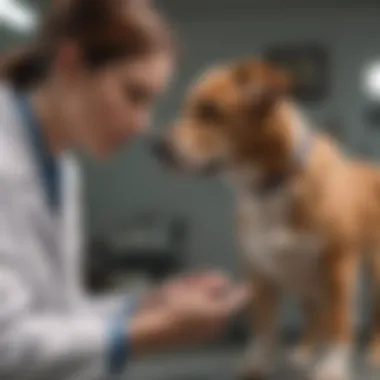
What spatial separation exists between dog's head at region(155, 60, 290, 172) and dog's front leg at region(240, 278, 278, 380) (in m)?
0.12

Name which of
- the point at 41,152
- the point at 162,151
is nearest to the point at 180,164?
the point at 162,151

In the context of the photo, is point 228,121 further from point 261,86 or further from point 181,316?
point 181,316

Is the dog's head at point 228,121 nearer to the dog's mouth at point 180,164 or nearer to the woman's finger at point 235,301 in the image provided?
the dog's mouth at point 180,164

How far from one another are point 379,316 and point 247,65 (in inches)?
10.3

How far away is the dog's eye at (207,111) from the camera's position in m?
0.67

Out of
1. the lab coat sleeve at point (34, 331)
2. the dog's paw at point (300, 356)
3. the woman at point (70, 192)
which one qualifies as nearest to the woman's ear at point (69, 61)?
the woman at point (70, 192)

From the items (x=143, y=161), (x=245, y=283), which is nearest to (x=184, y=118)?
(x=143, y=161)

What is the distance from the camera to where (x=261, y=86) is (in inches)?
27.0

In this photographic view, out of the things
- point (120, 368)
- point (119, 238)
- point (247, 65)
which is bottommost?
point (120, 368)

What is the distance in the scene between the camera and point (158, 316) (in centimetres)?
55

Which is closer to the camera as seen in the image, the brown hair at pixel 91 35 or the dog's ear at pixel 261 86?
the brown hair at pixel 91 35

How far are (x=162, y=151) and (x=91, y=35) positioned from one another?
137 mm

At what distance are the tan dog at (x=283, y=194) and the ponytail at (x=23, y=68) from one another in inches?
5.1

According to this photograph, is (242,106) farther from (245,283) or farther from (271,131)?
(245,283)
